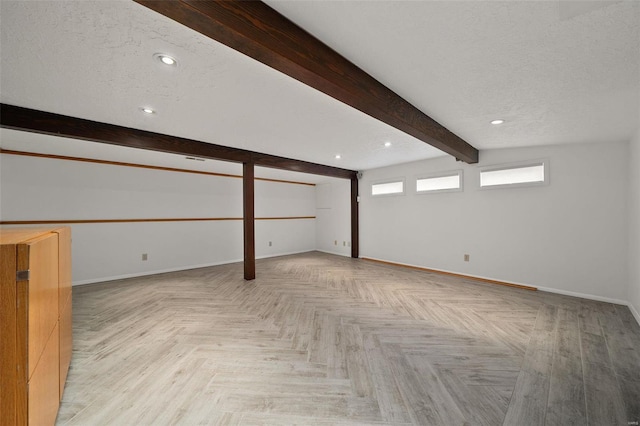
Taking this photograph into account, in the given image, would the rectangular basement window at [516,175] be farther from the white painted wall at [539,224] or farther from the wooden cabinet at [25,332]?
the wooden cabinet at [25,332]

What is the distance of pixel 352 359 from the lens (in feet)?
6.81

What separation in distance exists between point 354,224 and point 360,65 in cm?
494

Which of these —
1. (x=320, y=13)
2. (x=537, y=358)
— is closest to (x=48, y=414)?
(x=320, y=13)

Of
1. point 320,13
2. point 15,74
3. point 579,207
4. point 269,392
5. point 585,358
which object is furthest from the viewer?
point 579,207

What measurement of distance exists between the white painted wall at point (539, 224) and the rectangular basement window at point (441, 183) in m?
0.11

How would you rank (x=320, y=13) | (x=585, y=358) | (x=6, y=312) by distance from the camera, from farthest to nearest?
(x=585, y=358)
(x=320, y=13)
(x=6, y=312)

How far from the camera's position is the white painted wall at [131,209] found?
395 centimetres

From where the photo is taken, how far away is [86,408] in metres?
1.57

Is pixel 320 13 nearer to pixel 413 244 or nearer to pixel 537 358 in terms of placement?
pixel 537 358

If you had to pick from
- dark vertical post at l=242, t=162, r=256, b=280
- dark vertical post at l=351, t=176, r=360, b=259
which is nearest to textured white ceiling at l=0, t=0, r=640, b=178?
dark vertical post at l=242, t=162, r=256, b=280

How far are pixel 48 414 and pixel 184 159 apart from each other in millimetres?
4013

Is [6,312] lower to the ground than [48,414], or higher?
higher

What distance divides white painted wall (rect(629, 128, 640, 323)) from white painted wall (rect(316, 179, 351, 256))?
4852 millimetres

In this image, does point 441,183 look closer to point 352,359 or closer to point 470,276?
point 470,276
